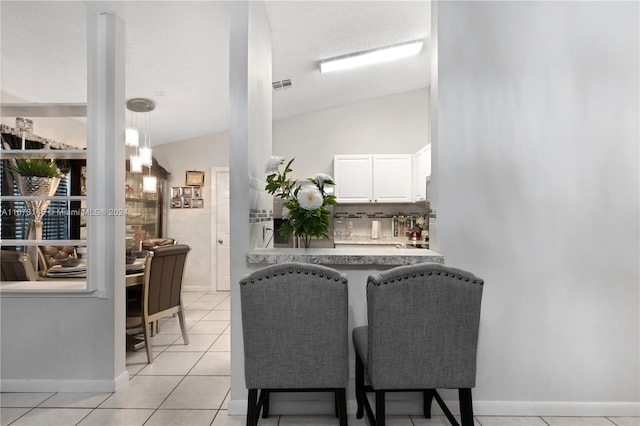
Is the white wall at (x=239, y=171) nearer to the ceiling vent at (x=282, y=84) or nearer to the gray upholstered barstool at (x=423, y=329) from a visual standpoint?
the gray upholstered barstool at (x=423, y=329)

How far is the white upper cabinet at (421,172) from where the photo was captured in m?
4.51

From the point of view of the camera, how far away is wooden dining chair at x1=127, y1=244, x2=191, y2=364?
310 cm

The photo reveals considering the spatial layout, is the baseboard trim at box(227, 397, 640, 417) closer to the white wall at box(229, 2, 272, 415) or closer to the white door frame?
the white wall at box(229, 2, 272, 415)

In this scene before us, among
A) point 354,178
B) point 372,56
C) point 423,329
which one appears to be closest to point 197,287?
point 354,178

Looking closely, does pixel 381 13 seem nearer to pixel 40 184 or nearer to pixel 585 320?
pixel 585 320

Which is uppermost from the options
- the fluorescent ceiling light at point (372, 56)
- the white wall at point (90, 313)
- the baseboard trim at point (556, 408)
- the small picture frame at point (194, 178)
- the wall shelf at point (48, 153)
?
the fluorescent ceiling light at point (372, 56)

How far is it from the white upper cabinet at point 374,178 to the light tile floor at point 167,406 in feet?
9.80

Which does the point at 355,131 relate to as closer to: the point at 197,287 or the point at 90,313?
the point at 197,287

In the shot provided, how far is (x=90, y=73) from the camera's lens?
2.51 metres

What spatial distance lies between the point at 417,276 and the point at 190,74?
295cm

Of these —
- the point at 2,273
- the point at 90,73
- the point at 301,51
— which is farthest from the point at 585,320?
the point at 2,273

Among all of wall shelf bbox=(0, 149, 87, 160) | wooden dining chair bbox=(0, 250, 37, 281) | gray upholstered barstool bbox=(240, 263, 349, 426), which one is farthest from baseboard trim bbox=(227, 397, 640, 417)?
wall shelf bbox=(0, 149, 87, 160)

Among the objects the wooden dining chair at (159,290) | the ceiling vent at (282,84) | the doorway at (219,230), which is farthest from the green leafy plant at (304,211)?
the doorway at (219,230)

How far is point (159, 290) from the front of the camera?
3246mm
